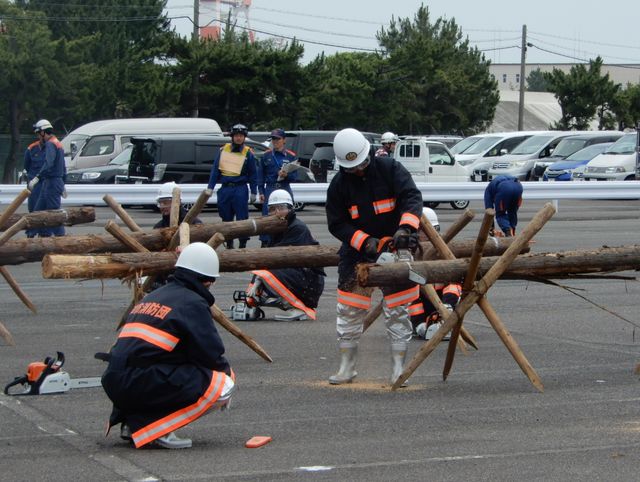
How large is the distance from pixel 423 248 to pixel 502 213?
636 cm

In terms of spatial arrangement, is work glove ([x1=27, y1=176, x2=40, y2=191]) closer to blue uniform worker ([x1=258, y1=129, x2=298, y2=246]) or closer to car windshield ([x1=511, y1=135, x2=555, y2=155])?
blue uniform worker ([x1=258, y1=129, x2=298, y2=246])

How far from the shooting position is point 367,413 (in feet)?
25.9

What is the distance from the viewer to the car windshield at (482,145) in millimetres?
38719

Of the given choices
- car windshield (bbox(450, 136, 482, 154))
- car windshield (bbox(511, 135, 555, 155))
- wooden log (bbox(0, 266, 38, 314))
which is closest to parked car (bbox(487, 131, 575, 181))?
car windshield (bbox(511, 135, 555, 155))

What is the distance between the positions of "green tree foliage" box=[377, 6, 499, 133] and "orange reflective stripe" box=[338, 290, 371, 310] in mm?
46872

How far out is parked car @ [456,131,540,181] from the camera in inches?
1435

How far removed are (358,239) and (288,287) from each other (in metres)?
3.68

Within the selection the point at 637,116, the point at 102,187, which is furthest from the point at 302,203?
the point at 637,116

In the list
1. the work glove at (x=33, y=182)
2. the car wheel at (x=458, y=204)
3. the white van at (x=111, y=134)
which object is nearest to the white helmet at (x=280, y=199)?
the work glove at (x=33, y=182)

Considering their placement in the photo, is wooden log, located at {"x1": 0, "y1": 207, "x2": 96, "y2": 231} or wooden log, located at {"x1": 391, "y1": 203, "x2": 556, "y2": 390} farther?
wooden log, located at {"x1": 0, "y1": 207, "x2": 96, "y2": 231}

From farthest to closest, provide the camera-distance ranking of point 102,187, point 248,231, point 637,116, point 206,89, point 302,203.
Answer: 1. point 637,116
2. point 206,89
3. point 302,203
4. point 102,187
5. point 248,231

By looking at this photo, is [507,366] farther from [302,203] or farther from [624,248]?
[302,203]

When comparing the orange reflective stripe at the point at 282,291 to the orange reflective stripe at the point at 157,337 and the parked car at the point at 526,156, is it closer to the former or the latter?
the orange reflective stripe at the point at 157,337

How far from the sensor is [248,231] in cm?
1106
